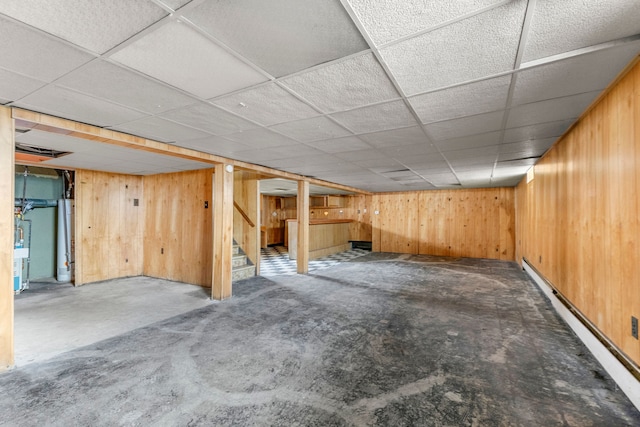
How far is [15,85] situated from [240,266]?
14.2ft

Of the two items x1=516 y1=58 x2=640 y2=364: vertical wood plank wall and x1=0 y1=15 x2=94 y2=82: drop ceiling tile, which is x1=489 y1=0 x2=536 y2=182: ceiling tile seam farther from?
x1=0 y1=15 x2=94 y2=82: drop ceiling tile

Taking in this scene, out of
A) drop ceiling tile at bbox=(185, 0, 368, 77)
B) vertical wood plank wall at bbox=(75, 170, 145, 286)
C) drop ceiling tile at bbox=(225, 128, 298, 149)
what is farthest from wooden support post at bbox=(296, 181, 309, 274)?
drop ceiling tile at bbox=(185, 0, 368, 77)

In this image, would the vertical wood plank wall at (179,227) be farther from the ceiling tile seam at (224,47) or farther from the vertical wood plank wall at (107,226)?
the ceiling tile seam at (224,47)

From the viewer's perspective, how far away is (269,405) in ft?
5.94

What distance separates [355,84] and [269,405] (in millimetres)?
2206

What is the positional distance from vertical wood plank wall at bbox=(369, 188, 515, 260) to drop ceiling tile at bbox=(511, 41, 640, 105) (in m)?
7.00

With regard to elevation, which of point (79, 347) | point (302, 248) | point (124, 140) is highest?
point (124, 140)

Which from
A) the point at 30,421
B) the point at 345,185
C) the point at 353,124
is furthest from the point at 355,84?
the point at 345,185

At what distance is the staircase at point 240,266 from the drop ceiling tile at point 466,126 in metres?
4.24

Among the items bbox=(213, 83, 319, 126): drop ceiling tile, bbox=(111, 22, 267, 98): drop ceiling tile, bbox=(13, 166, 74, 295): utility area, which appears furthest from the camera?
bbox=(13, 166, 74, 295): utility area

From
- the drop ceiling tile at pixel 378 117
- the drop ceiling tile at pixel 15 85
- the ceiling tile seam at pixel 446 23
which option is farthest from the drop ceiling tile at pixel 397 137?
the drop ceiling tile at pixel 15 85

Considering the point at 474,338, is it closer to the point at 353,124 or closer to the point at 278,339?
the point at 278,339

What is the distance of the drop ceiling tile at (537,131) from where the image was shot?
2.68 meters

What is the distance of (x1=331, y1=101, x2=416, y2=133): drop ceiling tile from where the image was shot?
7.34 feet
